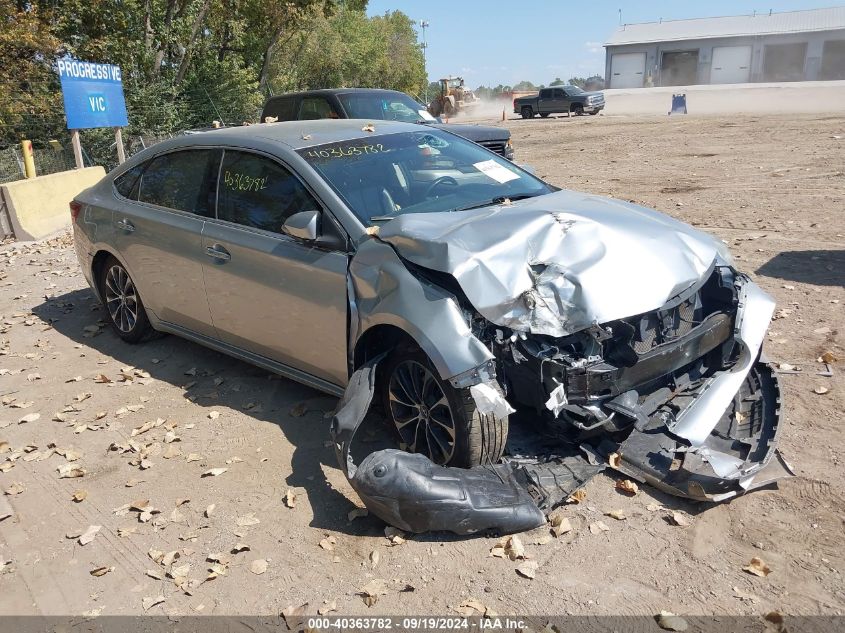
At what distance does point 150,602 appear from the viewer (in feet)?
10.6

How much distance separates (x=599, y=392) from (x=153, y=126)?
21.3m

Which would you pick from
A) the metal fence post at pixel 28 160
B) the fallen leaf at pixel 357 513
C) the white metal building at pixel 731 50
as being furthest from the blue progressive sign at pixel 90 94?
the white metal building at pixel 731 50

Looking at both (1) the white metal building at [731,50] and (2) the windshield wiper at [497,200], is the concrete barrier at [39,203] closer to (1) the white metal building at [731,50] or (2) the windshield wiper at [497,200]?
(2) the windshield wiper at [497,200]

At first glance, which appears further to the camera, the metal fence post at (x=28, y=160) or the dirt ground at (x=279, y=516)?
the metal fence post at (x=28, y=160)

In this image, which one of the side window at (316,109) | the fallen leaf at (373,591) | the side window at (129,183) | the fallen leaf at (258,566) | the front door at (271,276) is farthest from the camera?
the side window at (316,109)

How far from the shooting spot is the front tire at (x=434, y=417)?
3.55m

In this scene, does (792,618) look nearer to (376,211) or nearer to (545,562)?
(545,562)

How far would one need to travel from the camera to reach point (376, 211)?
4.25m

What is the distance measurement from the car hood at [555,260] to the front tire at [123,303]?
3019 mm

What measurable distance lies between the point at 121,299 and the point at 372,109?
7.04 m

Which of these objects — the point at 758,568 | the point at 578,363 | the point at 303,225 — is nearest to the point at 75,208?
the point at 303,225

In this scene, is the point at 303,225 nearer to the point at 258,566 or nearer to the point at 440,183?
the point at 440,183

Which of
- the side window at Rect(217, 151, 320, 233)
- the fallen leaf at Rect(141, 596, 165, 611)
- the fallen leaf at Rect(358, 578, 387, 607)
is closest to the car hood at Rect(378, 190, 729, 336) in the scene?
the side window at Rect(217, 151, 320, 233)

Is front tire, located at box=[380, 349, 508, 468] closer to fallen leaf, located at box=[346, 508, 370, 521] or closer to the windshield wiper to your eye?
fallen leaf, located at box=[346, 508, 370, 521]
